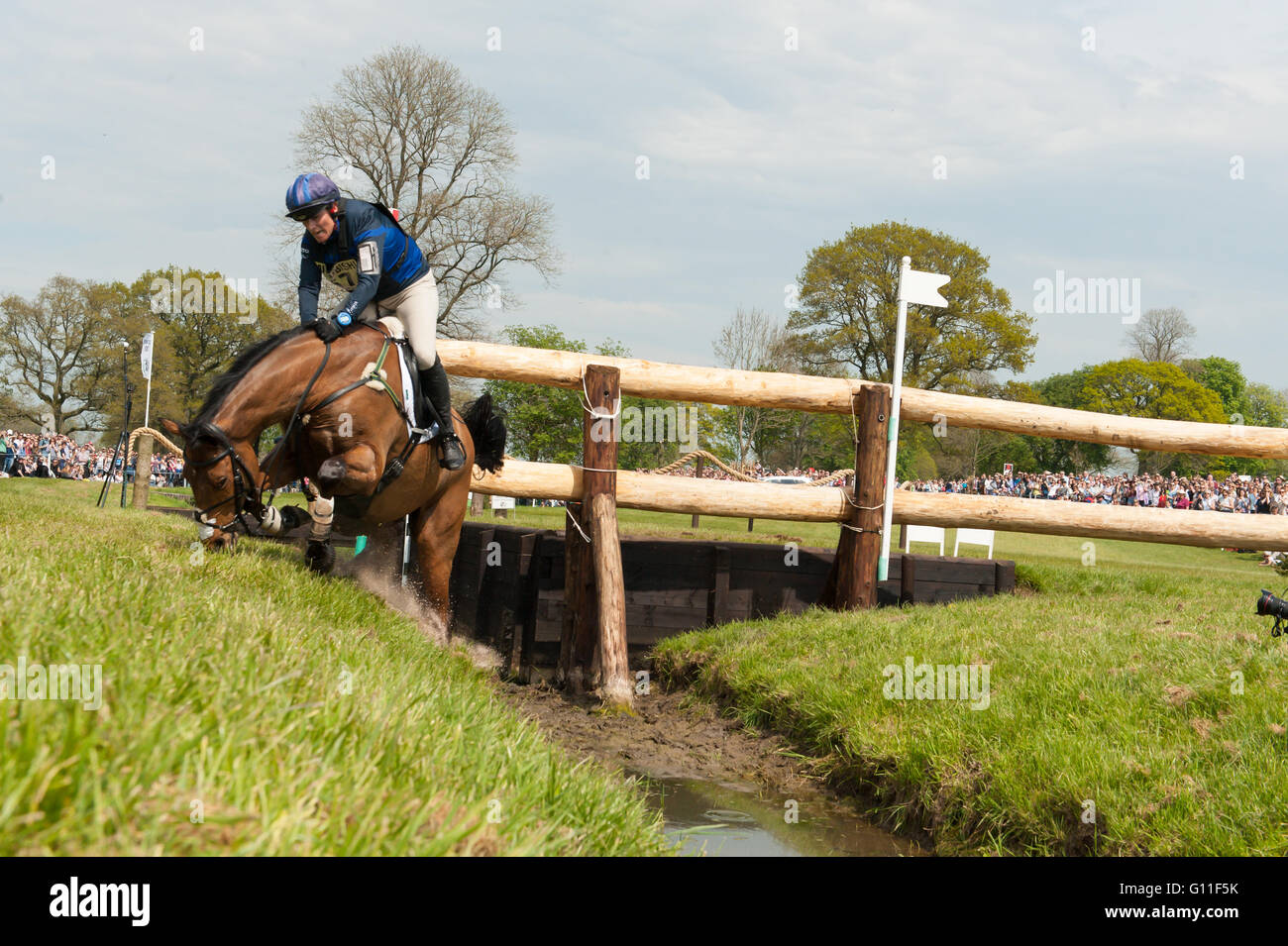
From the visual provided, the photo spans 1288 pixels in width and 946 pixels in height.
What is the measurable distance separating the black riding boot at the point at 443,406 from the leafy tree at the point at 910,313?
143 feet

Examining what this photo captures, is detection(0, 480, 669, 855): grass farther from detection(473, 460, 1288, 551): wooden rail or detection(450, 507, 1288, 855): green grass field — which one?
detection(473, 460, 1288, 551): wooden rail

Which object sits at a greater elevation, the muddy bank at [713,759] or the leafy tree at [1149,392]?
the leafy tree at [1149,392]

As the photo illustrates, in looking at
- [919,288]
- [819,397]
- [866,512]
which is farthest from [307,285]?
[919,288]

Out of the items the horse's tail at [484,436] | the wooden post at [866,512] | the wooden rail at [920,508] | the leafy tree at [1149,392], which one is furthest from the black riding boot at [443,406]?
the leafy tree at [1149,392]

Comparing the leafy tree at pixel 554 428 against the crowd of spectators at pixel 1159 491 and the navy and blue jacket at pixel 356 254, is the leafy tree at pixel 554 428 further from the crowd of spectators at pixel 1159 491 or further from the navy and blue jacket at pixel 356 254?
the navy and blue jacket at pixel 356 254

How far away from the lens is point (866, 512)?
31.0 feet

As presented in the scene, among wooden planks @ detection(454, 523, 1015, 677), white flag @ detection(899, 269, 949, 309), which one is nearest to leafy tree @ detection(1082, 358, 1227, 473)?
wooden planks @ detection(454, 523, 1015, 677)

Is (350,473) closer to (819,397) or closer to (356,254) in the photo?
(356,254)

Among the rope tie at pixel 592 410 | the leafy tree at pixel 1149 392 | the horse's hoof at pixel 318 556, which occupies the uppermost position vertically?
the leafy tree at pixel 1149 392

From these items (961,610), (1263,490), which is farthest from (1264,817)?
(1263,490)

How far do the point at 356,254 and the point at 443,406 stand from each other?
5.04 feet

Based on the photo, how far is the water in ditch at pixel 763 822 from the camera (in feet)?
16.0
